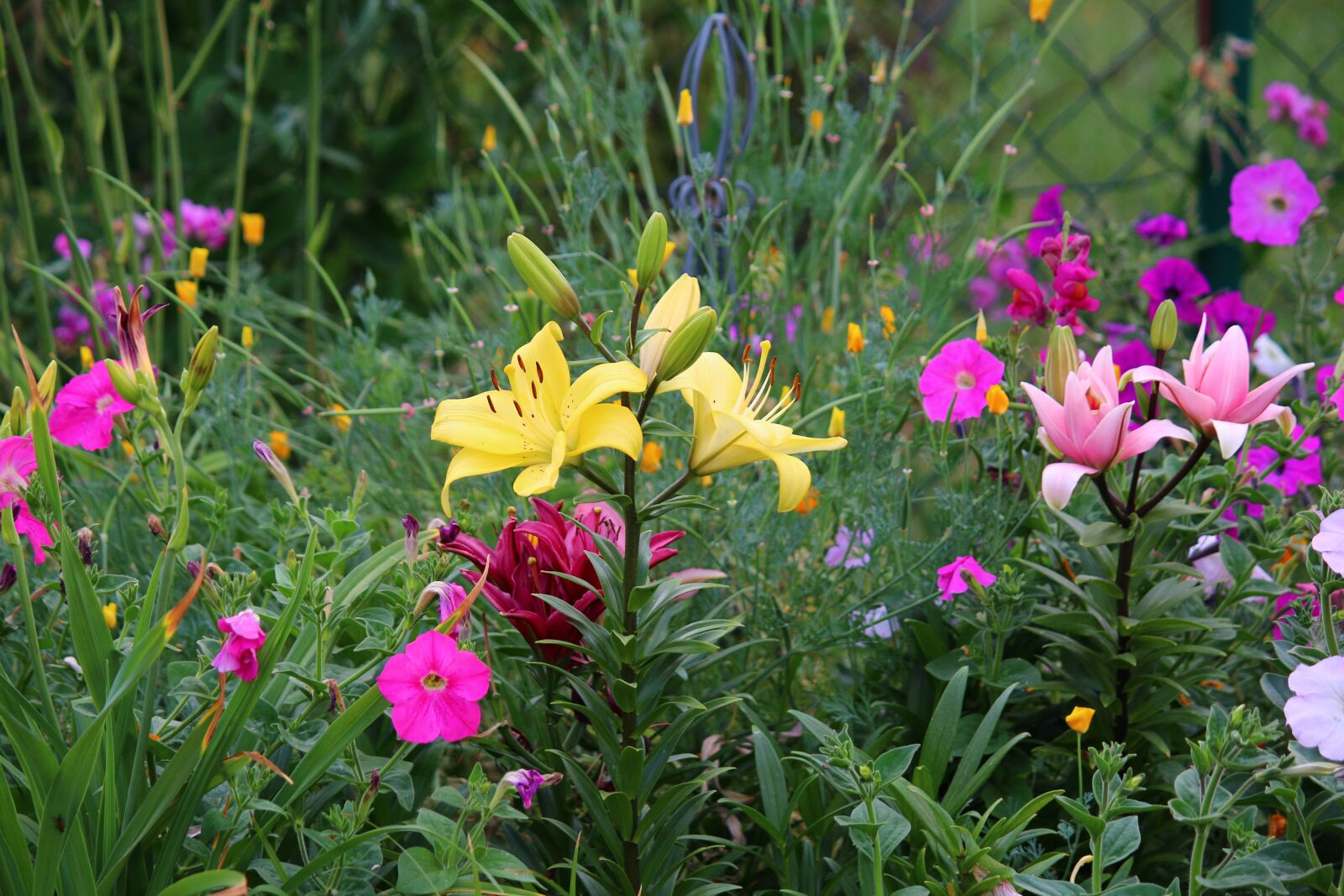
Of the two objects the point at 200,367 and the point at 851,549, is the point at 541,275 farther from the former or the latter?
the point at 851,549

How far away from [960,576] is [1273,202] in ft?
2.71

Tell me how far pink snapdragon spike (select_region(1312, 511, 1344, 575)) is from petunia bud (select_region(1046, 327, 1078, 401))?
20 cm

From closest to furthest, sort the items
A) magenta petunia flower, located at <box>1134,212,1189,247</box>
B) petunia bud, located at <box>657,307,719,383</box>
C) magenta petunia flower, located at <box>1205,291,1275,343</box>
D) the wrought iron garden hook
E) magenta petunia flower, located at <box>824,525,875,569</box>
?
petunia bud, located at <box>657,307,719,383</box> < magenta petunia flower, located at <box>824,525,875,569</box> < the wrought iron garden hook < magenta petunia flower, located at <box>1205,291,1275,343</box> < magenta petunia flower, located at <box>1134,212,1189,247</box>

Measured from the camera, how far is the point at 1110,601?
38.0 inches

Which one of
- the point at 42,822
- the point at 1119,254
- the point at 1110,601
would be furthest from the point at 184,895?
the point at 1119,254

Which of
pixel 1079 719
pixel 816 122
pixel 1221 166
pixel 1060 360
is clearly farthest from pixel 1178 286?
pixel 1221 166

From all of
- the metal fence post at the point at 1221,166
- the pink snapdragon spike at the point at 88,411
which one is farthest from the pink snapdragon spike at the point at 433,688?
the metal fence post at the point at 1221,166

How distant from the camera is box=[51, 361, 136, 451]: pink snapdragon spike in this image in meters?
0.94

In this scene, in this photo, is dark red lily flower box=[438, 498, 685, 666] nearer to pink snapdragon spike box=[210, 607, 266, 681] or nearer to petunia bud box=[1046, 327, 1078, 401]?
pink snapdragon spike box=[210, 607, 266, 681]

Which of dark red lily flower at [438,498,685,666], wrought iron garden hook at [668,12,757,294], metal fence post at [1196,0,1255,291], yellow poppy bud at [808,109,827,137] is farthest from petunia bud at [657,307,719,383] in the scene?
metal fence post at [1196,0,1255,291]

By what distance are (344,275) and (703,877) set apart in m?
1.77

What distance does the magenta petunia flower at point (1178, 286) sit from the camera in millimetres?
1380

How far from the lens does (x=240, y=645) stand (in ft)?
2.41

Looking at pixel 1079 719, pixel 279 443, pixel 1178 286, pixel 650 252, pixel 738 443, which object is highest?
pixel 650 252
